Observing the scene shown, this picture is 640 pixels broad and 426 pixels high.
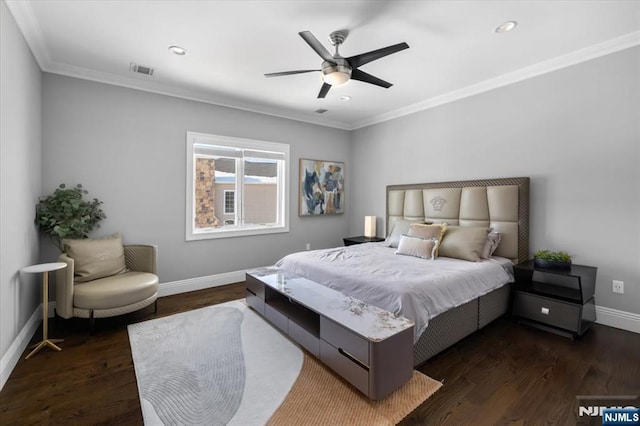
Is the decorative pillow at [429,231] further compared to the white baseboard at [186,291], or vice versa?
the decorative pillow at [429,231]

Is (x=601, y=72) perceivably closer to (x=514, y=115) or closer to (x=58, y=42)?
(x=514, y=115)

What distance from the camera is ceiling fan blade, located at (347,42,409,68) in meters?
2.25

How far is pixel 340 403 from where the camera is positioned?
1.84 meters

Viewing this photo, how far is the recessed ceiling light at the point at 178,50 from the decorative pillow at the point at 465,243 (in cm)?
357

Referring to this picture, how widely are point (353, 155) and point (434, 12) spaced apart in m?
3.57

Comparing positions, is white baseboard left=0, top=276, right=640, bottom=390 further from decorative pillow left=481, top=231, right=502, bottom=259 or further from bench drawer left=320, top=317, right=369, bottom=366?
A: bench drawer left=320, top=317, right=369, bottom=366

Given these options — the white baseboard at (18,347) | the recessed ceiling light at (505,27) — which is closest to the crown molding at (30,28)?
the white baseboard at (18,347)

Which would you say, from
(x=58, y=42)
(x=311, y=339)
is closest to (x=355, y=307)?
(x=311, y=339)

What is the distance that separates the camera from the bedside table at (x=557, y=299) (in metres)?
2.70

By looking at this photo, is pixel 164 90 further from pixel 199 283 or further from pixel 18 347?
pixel 18 347

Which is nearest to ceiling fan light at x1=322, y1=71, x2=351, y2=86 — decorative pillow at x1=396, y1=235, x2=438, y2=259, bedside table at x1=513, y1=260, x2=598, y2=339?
decorative pillow at x1=396, y1=235, x2=438, y2=259

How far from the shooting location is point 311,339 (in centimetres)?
234

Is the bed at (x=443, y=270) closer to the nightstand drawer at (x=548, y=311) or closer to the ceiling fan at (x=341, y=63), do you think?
the nightstand drawer at (x=548, y=311)

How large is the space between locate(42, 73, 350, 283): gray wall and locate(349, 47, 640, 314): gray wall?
3142 millimetres
